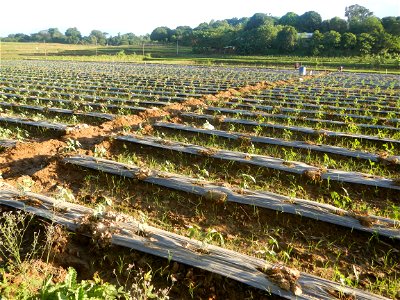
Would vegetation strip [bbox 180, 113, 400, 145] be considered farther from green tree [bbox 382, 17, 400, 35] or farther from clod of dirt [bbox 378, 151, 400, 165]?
green tree [bbox 382, 17, 400, 35]

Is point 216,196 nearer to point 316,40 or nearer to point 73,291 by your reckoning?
point 73,291

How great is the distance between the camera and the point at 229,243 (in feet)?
13.2

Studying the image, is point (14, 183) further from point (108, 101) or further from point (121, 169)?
point (108, 101)

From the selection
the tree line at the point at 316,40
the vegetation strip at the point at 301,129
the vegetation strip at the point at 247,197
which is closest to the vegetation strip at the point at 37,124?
the vegetation strip at the point at 247,197

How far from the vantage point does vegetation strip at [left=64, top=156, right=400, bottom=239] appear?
4094 mm

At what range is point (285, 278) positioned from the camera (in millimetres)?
3043

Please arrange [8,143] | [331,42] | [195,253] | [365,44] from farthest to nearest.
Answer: [331,42]
[365,44]
[8,143]
[195,253]

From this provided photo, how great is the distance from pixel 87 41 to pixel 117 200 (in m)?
138

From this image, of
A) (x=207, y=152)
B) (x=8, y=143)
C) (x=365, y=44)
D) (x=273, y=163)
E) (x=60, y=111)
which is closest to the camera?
(x=273, y=163)

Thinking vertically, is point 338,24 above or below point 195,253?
above

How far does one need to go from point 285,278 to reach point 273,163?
10.5 feet

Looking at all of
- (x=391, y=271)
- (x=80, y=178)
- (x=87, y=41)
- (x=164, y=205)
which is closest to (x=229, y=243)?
(x=164, y=205)

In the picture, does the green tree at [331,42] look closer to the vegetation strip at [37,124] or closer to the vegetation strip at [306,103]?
the vegetation strip at [306,103]

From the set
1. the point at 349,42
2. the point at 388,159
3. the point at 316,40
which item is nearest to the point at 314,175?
the point at 388,159
